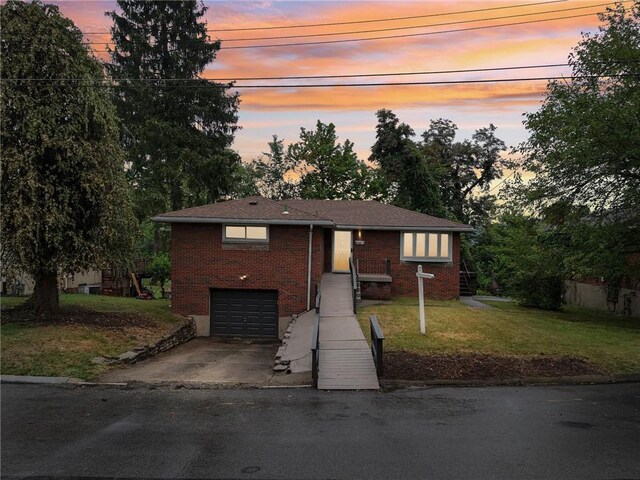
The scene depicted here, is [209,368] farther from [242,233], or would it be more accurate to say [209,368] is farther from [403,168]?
[403,168]

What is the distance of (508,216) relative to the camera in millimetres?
32906

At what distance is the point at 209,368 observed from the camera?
14.0 m

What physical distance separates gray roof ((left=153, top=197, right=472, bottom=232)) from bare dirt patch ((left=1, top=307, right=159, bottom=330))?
450 cm

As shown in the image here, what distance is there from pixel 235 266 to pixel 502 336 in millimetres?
11537

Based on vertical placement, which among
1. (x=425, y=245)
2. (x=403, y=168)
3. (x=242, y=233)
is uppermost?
(x=403, y=168)

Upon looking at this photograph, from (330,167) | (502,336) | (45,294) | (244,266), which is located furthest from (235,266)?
(330,167)

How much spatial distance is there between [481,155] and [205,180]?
107 feet

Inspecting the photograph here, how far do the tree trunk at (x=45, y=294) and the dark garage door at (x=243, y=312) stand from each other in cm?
668

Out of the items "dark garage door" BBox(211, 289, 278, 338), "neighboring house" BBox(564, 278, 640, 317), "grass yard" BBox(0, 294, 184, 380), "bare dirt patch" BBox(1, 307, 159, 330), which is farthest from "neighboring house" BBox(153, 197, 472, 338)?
"neighboring house" BBox(564, 278, 640, 317)

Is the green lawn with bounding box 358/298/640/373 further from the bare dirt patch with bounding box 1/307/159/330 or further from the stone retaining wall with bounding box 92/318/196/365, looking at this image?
the bare dirt patch with bounding box 1/307/159/330

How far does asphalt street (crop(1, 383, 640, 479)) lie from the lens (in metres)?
6.80

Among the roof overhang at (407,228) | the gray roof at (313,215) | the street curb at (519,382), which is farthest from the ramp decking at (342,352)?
the roof overhang at (407,228)

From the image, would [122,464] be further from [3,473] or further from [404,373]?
[404,373]

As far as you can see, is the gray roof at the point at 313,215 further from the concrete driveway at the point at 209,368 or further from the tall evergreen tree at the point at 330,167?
the tall evergreen tree at the point at 330,167
